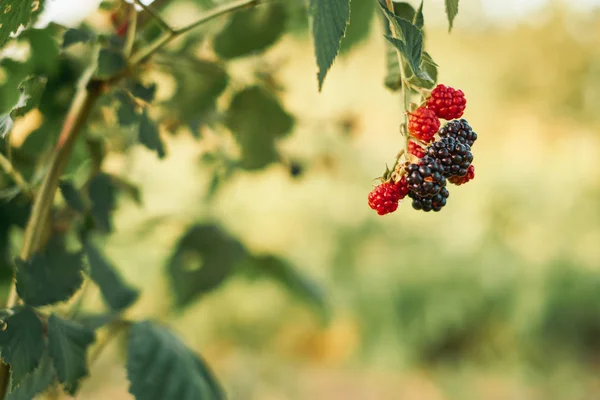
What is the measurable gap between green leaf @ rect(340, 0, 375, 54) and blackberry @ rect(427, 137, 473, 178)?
0.87 ft

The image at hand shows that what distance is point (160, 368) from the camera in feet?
1.93

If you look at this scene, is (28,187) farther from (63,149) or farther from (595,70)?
(595,70)

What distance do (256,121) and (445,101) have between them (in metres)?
0.32

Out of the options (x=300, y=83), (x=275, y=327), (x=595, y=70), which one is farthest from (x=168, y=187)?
(x=595, y=70)

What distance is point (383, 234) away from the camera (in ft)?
10.4

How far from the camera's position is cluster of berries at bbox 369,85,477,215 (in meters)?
0.41

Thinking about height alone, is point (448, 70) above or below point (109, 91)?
below

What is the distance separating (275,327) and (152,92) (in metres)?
2.44

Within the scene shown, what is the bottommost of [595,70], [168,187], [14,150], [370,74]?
[595,70]

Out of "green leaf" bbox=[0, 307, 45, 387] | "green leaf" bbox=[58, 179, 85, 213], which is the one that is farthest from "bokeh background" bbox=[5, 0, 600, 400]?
"green leaf" bbox=[0, 307, 45, 387]

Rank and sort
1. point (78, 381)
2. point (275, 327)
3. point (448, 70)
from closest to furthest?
point (78, 381) < point (275, 327) < point (448, 70)

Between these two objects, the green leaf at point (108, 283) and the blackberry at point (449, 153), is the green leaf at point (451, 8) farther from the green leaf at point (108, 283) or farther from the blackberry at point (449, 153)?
the green leaf at point (108, 283)

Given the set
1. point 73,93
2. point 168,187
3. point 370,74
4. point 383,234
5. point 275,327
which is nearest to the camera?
point 73,93

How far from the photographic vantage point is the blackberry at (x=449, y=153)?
16.2 inches
